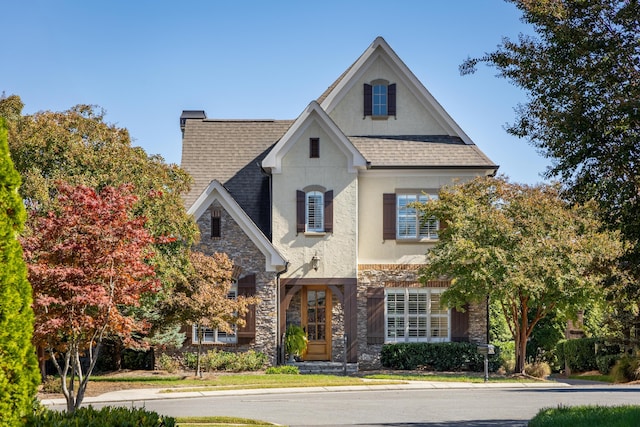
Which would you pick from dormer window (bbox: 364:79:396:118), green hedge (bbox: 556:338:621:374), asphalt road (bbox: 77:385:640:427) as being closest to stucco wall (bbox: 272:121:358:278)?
dormer window (bbox: 364:79:396:118)

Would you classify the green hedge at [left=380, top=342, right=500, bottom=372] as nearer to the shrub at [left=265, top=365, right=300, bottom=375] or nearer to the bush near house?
the shrub at [left=265, top=365, right=300, bottom=375]

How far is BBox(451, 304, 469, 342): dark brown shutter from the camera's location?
30.1m

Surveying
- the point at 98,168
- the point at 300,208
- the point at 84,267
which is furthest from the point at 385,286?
the point at 84,267

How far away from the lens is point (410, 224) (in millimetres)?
30844

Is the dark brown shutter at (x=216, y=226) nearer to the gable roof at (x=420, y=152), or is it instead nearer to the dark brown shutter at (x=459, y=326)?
the gable roof at (x=420, y=152)

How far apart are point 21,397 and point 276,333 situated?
65.2 ft

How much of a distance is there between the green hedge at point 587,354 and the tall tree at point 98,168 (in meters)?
13.8

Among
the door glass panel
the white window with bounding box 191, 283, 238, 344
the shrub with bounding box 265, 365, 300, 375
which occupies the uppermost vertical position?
the door glass panel

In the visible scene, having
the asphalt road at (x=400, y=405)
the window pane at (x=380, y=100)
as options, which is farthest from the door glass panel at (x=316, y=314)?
the asphalt road at (x=400, y=405)

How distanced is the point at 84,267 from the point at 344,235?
15.8m

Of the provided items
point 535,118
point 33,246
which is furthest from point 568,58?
point 33,246

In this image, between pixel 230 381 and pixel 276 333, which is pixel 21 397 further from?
pixel 276 333

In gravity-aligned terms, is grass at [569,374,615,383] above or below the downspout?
below

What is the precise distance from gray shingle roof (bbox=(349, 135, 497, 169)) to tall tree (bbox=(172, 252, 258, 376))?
6.71 m
